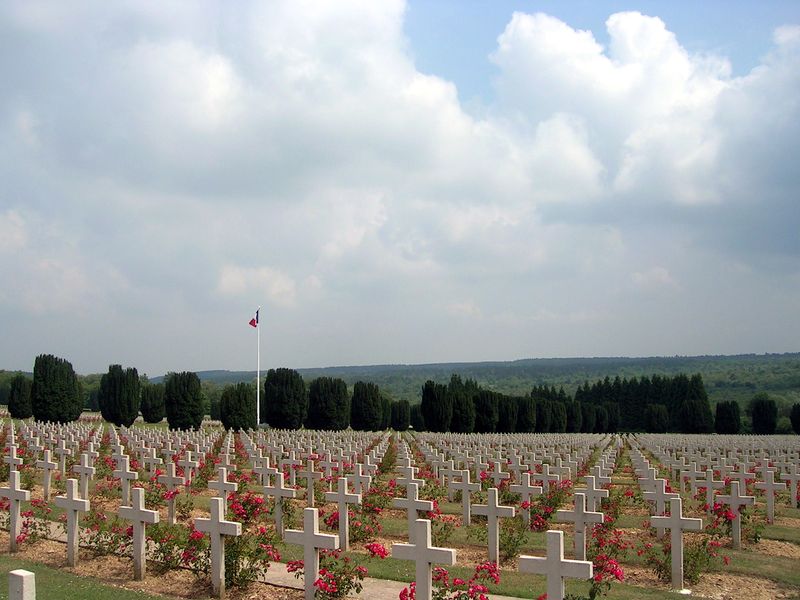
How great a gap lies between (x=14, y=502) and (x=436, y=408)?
1640 inches

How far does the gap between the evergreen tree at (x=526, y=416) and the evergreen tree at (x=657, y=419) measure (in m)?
20.8

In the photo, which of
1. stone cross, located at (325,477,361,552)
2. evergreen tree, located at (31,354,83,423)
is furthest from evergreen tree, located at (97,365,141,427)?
stone cross, located at (325,477,361,552)

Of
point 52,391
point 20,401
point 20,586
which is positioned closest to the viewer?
point 20,586

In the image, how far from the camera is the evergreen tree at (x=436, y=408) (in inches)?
1941

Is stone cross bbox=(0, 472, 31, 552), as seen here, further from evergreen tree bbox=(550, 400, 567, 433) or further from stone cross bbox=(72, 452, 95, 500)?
evergreen tree bbox=(550, 400, 567, 433)

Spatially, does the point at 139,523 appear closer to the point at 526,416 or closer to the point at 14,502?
the point at 14,502

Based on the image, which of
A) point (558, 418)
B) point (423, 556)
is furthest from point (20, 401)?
point (423, 556)

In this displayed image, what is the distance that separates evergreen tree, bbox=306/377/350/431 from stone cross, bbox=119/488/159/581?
38.2 meters

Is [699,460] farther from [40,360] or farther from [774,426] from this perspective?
[774,426]

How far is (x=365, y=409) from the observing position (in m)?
48.8

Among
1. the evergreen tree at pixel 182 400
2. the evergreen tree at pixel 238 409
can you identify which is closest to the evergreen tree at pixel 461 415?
the evergreen tree at pixel 238 409

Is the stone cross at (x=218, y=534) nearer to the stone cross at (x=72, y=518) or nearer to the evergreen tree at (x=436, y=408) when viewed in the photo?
the stone cross at (x=72, y=518)

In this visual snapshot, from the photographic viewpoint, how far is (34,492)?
520 inches

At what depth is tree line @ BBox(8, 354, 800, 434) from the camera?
124 ft
